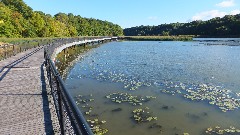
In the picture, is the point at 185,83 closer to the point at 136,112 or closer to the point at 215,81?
the point at 215,81

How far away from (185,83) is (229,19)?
524 ft

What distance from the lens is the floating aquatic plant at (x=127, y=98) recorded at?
1563 centimetres

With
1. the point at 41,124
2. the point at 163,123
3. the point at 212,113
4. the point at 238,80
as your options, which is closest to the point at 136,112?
the point at 163,123

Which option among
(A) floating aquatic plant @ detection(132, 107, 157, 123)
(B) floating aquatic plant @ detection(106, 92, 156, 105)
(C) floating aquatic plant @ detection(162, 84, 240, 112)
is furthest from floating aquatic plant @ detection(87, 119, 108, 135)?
(C) floating aquatic plant @ detection(162, 84, 240, 112)

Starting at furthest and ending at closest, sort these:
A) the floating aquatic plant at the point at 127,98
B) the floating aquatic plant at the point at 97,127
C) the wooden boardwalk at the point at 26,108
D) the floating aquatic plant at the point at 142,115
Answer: the floating aquatic plant at the point at 127,98 → the floating aquatic plant at the point at 142,115 → the floating aquatic plant at the point at 97,127 → the wooden boardwalk at the point at 26,108

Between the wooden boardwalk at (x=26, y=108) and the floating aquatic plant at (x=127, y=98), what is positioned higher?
the wooden boardwalk at (x=26, y=108)

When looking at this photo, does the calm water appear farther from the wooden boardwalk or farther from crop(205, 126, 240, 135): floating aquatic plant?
the wooden boardwalk

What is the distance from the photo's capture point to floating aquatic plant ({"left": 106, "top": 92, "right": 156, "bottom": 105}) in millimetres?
15630

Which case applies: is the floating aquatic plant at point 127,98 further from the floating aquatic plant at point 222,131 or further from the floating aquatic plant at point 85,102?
the floating aquatic plant at point 222,131

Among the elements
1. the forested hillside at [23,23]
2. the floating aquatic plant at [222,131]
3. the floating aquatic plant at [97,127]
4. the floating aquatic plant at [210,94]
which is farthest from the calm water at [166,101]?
the forested hillside at [23,23]

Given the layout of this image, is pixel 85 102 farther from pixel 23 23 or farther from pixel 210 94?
pixel 23 23

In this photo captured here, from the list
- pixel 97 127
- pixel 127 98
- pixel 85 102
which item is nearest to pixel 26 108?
pixel 97 127

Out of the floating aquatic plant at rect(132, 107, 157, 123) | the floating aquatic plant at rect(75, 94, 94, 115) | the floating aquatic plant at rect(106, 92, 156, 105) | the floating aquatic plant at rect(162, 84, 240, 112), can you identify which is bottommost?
the floating aquatic plant at rect(75, 94, 94, 115)

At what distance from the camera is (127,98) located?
16.3m
